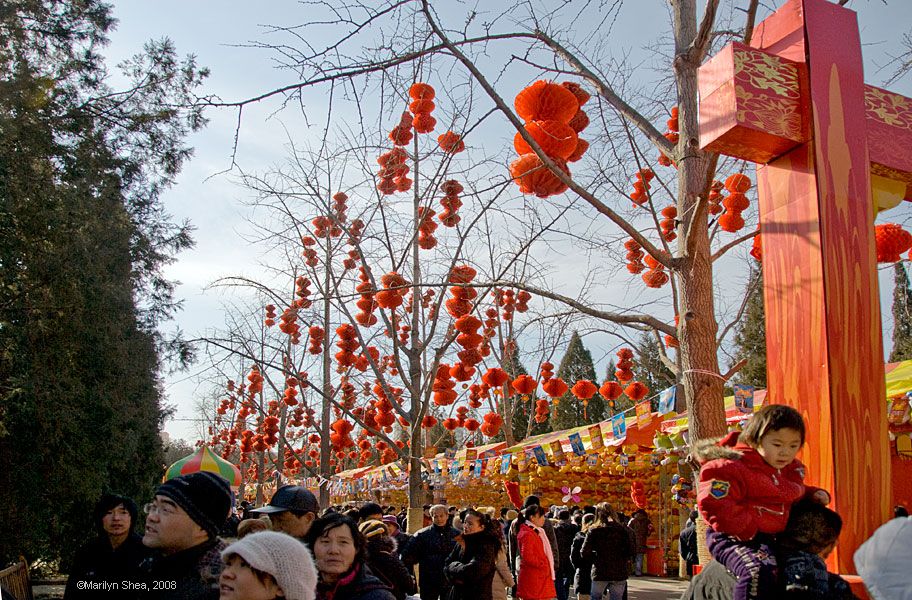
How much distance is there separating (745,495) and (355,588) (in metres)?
1.85

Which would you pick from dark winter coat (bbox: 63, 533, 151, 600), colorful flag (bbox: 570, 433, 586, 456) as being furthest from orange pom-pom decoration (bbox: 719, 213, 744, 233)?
dark winter coat (bbox: 63, 533, 151, 600)

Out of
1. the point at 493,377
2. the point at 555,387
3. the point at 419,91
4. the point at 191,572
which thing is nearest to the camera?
the point at 191,572

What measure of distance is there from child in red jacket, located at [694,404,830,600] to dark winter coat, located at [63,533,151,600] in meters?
2.58

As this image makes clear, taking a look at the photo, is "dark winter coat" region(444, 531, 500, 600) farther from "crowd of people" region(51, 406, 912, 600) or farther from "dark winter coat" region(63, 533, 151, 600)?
"dark winter coat" region(63, 533, 151, 600)

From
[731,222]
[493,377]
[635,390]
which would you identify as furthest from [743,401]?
[493,377]

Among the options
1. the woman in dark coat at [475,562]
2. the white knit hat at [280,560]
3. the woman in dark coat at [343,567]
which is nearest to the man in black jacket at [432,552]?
the woman in dark coat at [475,562]

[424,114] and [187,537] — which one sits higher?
[424,114]

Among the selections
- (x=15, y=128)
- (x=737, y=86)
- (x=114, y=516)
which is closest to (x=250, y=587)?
(x=114, y=516)

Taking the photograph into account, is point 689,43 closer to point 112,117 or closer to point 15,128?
point 15,128

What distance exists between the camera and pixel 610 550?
348 inches

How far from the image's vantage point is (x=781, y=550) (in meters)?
2.53

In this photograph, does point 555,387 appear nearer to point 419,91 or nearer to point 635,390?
point 635,390

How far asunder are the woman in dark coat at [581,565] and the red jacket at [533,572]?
201 centimetres

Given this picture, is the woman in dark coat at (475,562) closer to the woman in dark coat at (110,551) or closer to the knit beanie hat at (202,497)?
the woman in dark coat at (110,551)
